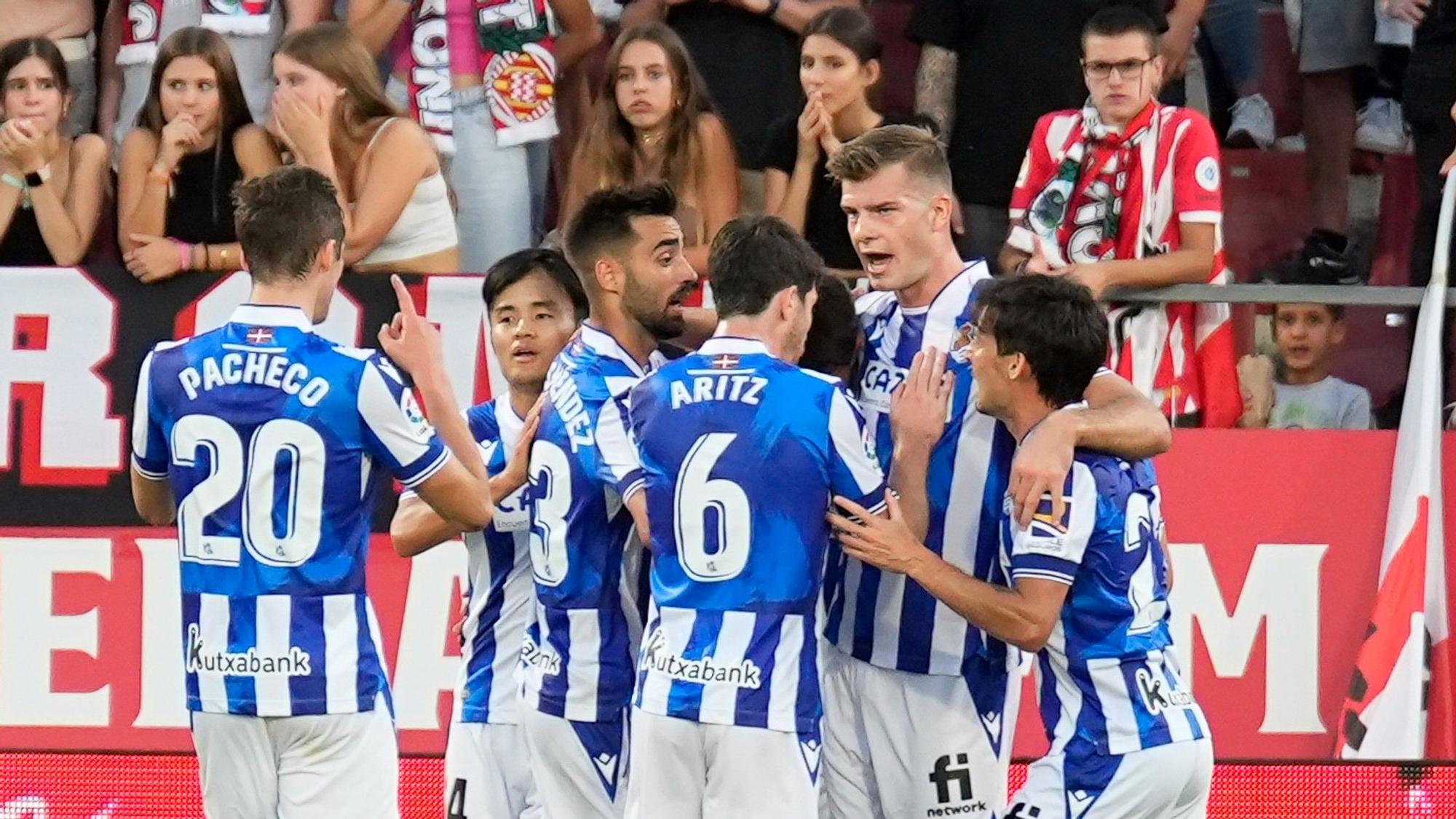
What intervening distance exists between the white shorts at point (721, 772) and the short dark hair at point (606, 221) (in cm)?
129

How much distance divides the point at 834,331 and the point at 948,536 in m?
0.61

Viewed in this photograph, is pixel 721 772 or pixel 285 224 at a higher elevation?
pixel 285 224

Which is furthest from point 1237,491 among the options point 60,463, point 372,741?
point 60,463

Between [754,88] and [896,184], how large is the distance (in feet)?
9.71

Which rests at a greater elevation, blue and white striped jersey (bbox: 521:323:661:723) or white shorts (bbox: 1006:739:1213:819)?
blue and white striped jersey (bbox: 521:323:661:723)

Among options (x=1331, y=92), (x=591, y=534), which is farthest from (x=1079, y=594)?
(x=1331, y=92)

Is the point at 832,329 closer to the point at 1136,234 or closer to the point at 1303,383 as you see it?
the point at 1136,234

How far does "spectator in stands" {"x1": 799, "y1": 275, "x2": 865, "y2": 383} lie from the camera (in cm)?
567

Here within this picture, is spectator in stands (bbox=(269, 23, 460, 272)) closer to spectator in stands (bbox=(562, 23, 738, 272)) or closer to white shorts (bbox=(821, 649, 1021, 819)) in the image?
spectator in stands (bbox=(562, 23, 738, 272))

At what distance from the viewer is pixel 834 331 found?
5668 millimetres

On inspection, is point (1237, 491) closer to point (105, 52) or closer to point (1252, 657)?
point (1252, 657)

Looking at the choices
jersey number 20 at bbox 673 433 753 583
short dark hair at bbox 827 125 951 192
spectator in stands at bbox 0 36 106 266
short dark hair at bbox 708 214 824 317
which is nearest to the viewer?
jersey number 20 at bbox 673 433 753 583

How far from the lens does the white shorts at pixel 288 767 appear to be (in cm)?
519

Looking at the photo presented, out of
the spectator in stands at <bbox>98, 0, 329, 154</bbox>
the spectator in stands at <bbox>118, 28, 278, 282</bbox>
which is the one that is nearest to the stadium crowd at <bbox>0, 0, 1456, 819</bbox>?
the spectator in stands at <bbox>118, 28, 278, 282</bbox>
